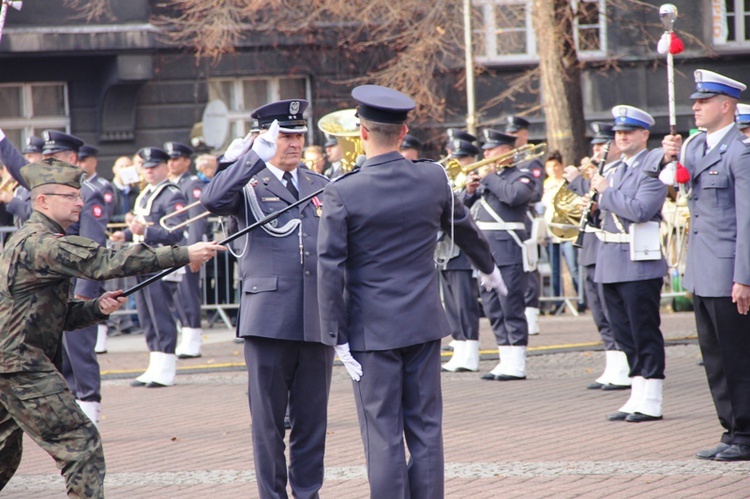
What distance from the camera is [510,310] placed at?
1137cm

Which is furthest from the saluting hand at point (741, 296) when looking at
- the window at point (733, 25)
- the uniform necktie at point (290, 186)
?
the window at point (733, 25)

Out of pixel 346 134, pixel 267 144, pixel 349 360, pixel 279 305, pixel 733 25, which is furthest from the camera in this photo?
pixel 733 25

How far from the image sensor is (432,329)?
5.70 m

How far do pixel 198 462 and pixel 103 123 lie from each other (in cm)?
1320

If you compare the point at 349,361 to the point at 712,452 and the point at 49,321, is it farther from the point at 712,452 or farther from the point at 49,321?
the point at 712,452

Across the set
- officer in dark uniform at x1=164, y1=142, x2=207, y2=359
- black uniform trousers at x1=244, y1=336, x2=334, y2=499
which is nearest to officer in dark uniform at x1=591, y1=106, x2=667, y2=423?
black uniform trousers at x1=244, y1=336, x2=334, y2=499

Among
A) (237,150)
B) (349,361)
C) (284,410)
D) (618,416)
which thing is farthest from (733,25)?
(349,361)

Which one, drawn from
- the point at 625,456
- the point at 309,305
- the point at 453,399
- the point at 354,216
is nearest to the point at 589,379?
the point at 453,399

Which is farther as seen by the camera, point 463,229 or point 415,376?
point 463,229

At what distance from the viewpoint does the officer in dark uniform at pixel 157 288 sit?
11555 mm

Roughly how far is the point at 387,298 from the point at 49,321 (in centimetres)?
172

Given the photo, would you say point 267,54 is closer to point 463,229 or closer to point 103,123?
point 103,123

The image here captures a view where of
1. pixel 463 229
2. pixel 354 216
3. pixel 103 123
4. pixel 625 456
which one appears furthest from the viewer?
pixel 103 123

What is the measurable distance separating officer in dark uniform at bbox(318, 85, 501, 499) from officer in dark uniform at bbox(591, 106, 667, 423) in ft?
11.6
